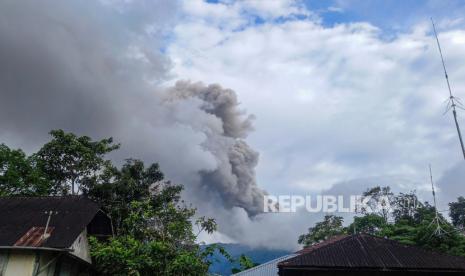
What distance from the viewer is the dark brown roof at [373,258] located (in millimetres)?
13638

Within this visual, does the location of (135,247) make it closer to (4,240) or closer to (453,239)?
(4,240)

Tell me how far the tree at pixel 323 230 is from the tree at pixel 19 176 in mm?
31061

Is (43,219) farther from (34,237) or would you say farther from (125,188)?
(125,188)

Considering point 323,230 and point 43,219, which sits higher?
point 323,230

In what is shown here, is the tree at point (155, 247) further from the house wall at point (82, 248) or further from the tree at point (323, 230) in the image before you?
the tree at point (323, 230)

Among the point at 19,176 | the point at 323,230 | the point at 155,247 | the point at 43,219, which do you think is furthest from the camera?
the point at 323,230

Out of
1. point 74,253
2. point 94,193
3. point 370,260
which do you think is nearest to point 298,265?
point 370,260

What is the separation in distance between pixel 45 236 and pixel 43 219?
5.50ft

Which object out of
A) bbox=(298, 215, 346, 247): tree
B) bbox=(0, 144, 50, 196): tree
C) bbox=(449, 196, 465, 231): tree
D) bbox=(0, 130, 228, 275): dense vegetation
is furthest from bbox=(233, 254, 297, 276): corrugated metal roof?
bbox=(449, 196, 465, 231): tree

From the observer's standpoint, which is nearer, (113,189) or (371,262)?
(371,262)

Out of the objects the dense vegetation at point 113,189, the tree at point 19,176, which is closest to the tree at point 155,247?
the dense vegetation at point 113,189

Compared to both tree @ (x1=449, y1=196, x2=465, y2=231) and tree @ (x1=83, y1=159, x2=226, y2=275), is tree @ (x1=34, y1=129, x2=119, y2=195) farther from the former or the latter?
tree @ (x1=449, y1=196, x2=465, y2=231)

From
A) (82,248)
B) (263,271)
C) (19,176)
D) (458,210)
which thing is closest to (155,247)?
(82,248)

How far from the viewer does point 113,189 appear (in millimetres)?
27438
